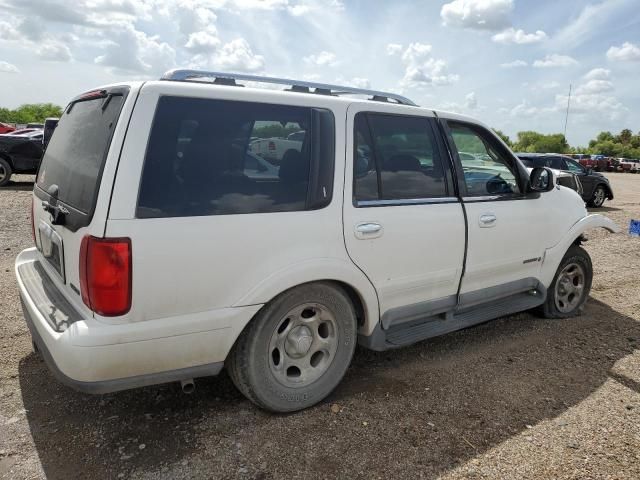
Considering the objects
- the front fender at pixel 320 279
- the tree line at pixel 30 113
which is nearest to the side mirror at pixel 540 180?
the front fender at pixel 320 279

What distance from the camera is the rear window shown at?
2480 mm

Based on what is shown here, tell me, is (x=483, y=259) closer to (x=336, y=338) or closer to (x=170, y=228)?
(x=336, y=338)

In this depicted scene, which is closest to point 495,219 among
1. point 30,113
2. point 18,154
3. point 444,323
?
point 444,323

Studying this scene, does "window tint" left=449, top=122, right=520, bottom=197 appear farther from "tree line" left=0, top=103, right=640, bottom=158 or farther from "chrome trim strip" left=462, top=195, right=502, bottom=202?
"tree line" left=0, top=103, right=640, bottom=158

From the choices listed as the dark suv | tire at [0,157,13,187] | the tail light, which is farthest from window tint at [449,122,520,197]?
tire at [0,157,13,187]

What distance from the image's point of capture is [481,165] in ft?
12.9

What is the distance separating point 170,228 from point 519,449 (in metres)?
2.21

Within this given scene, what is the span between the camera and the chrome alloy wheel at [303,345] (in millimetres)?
2945

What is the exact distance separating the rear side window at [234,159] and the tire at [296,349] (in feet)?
1.87

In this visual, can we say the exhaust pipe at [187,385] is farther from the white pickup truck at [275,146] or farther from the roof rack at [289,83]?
the roof rack at [289,83]

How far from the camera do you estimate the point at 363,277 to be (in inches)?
121

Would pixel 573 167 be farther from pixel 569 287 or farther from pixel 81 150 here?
pixel 81 150

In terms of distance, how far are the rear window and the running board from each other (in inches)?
73.6

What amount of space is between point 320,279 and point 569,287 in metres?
3.13
